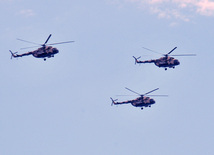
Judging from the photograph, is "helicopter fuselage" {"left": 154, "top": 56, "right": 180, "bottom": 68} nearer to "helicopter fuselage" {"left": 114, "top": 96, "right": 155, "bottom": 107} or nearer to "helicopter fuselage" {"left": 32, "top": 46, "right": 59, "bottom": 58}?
"helicopter fuselage" {"left": 114, "top": 96, "right": 155, "bottom": 107}

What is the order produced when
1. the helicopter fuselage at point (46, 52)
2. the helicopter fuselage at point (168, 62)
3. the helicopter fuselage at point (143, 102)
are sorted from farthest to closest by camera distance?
the helicopter fuselage at point (143, 102)
the helicopter fuselage at point (168, 62)
the helicopter fuselage at point (46, 52)

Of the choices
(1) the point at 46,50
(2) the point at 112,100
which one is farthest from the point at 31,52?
(2) the point at 112,100

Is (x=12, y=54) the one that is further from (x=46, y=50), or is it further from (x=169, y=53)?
(x=169, y=53)

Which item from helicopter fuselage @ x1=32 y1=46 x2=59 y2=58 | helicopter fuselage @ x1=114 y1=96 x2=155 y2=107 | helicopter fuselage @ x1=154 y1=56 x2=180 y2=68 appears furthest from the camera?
helicopter fuselage @ x1=114 y1=96 x2=155 y2=107

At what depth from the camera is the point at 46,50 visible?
15075cm

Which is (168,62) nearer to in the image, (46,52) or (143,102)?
(143,102)

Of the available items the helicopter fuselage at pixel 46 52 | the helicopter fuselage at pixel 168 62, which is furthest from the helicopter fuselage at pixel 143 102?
the helicopter fuselage at pixel 46 52

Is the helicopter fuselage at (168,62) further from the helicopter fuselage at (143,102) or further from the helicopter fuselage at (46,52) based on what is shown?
the helicopter fuselage at (46,52)

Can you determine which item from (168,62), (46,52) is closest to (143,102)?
(168,62)

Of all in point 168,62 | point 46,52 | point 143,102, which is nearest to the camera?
point 46,52

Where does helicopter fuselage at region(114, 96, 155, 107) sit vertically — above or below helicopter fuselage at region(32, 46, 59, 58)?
below

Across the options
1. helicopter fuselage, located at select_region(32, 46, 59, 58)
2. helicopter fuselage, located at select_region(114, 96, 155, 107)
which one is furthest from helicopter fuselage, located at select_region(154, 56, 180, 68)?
helicopter fuselage, located at select_region(32, 46, 59, 58)

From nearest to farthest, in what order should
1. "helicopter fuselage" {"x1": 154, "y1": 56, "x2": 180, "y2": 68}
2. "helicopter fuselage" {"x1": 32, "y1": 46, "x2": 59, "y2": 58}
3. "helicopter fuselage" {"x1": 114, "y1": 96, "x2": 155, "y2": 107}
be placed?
"helicopter fuselage" {"x1": 32, "y1": 46, "x2": 59, "y2": 58}
"helicopter fuselage" {"x1": 154, "y1": 56, "x2": 180, "y2": 68}
"helicopter fuselage" {"x1": 114, "y1": 96, "x2": 155, "y2": 107}

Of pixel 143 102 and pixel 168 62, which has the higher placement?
pixel 168 62
